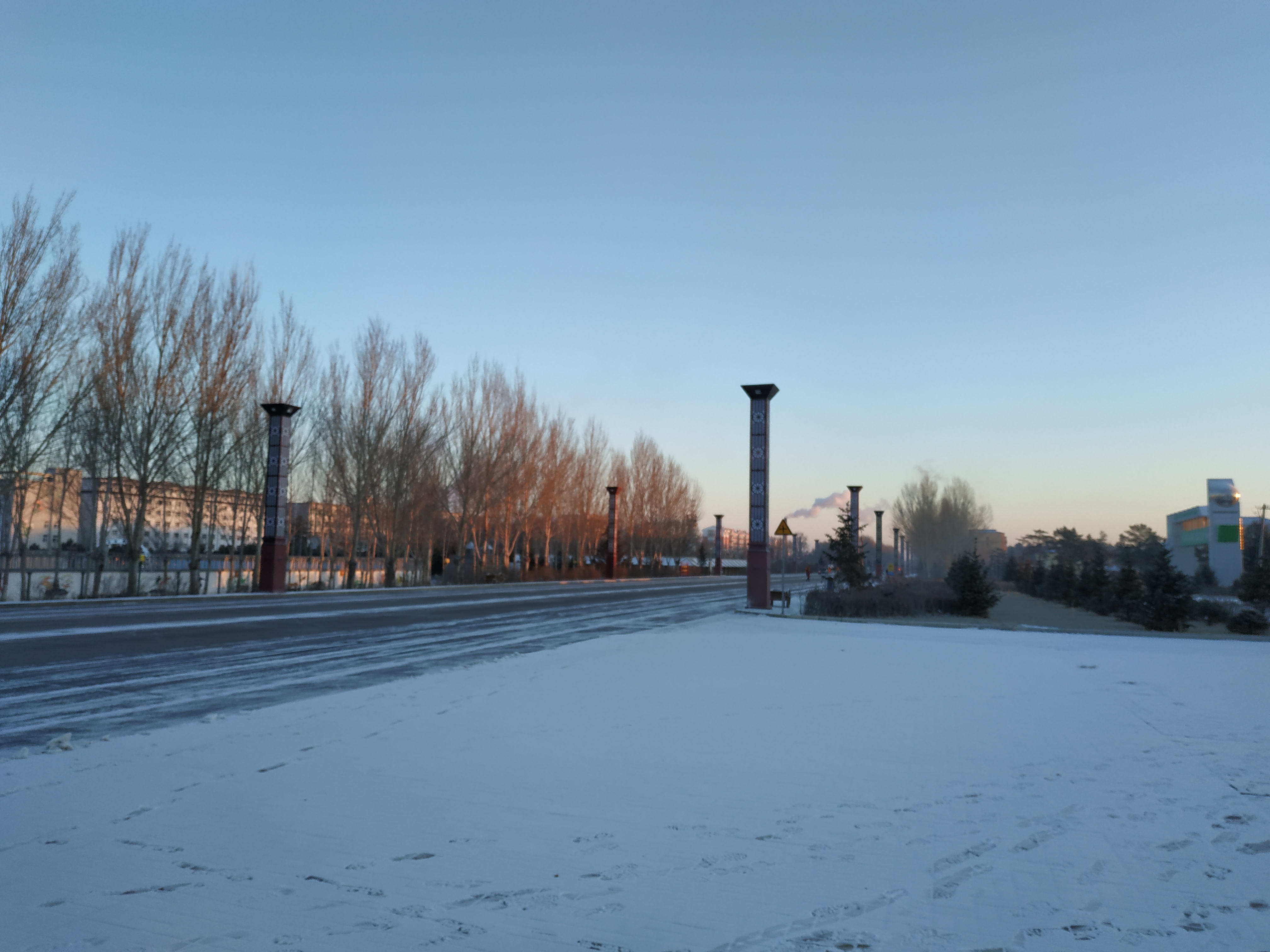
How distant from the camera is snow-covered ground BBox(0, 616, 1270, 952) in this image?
11.4 ft

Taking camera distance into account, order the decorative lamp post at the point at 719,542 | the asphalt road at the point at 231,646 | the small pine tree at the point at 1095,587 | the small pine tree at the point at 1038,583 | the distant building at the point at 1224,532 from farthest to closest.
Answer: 1. the decorative lamp post at the point at 719,542
2. the distant building at the point at 1224,532
3. the small pine tree at the point at 1038,583
4. the small pine tree at the point at 1095,587
5. the asphalt road at the point at 231,646

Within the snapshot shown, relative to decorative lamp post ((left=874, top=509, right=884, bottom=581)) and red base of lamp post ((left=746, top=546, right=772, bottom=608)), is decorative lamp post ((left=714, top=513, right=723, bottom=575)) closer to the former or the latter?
decorative lamp post ((left=874, top=509, right=884, bottom=581))

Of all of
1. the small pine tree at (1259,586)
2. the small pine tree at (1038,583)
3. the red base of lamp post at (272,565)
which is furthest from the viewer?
the small pine tree at (1038,583)

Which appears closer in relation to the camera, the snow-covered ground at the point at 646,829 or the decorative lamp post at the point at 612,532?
the snow-covered ground at the point at 646,829

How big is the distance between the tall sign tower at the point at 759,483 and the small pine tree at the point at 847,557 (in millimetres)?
6952

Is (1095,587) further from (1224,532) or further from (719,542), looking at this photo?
(719,542)

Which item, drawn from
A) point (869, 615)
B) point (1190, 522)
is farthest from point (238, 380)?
point (1190, 522)

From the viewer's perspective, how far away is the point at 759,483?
1100 inches

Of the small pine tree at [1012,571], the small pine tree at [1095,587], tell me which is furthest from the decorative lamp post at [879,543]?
the small pine tree at [1095,587]

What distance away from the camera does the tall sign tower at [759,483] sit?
90.2 feet

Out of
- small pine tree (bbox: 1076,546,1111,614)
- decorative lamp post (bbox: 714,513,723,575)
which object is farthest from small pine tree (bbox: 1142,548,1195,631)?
decorative lamp post (bbox: 714,513,723,575)

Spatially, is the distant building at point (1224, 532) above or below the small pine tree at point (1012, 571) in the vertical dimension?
above

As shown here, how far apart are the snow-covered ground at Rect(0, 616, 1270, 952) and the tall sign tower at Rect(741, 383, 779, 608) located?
18471mm

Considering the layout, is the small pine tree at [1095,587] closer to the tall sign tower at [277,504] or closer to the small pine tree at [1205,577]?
the small pine tree at [1205,577]
